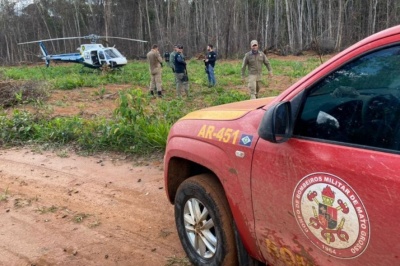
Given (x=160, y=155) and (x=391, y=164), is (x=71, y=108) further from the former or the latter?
(x=391, y=164)

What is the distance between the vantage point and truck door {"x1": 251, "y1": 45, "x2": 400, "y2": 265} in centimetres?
180

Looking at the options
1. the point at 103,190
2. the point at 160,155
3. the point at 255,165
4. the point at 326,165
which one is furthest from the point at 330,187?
Answer: the point at 160,155

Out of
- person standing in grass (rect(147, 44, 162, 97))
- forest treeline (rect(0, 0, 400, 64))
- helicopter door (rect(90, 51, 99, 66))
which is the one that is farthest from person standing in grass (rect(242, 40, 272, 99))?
forest treeline (rect(0, 0, 400, 64))

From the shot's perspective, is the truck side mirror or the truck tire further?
the truck tire

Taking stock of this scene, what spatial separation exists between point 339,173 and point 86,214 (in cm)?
332

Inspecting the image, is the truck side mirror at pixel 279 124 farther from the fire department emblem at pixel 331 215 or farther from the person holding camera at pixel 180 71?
the person holding camera at pixel 180 71

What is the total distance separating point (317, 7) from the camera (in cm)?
3859

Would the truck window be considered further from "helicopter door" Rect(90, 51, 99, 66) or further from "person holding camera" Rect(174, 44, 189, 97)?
"helicopter door" Rect(90, 51, 99, 66)

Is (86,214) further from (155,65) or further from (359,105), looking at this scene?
(155,65)

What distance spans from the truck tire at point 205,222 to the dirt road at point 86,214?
355 millimetres

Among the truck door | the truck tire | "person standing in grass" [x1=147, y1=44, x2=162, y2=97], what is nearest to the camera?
the truck door

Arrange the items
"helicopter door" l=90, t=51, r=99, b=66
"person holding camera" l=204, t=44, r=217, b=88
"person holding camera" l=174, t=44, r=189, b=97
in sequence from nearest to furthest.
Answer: "person holding camera" l=174, t=44, r=189, b=97, "person holding camera" l=204, t=44, r=217, b=88, "helicopter door" l=90, t=51, r=99, b=66

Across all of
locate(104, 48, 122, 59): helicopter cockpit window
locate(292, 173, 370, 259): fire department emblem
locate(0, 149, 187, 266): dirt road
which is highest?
locate(104, 48, 122, 59): helicopter cockpit window

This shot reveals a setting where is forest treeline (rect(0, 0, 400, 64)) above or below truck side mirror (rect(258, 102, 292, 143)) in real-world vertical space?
above
